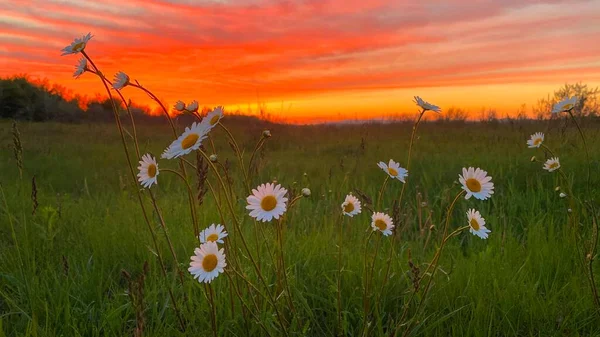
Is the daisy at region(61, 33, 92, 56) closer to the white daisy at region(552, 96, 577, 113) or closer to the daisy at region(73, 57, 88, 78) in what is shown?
the daisy at region(73, 57, 88, 78)

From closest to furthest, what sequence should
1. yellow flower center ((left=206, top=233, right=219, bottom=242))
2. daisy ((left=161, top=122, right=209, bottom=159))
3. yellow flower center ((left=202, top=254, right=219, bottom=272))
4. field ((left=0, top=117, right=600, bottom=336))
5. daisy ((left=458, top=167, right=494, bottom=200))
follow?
daisy ((left=161, top=122, right=209, bottom=159)) → yellow flower center ((left=202, top=254, right=219, bottom=272)) → daisy ((left=458, top=167, right=494, bottom=200)) → yellow flower center ((left=206, top=233, right=219, bottom=242)) → field ((left=0, top=117, right=600, bottom=336))

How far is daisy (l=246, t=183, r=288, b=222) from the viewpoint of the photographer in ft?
4.14

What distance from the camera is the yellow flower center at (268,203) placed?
4.28 feet

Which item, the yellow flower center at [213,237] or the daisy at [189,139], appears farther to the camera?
the yellow flower center at [213,237]

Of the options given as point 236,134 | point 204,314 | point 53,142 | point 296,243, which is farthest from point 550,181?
point 53,142

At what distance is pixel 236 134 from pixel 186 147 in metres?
9.73

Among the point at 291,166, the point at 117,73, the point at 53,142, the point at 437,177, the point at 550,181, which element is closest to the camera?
the point at 117,73

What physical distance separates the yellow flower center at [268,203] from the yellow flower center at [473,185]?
65 cm

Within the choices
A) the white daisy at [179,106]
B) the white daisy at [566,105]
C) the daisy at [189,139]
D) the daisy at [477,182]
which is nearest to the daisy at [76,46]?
the white daisy at [179,106]

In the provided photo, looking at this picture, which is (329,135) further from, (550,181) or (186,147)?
(186,147)

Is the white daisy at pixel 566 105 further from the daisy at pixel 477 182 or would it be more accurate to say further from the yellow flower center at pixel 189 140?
the yellow flower center at pixel 189 140

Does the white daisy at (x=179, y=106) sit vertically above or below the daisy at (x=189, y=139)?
above

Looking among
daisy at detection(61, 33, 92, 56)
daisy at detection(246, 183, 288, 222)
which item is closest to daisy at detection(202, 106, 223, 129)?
daisy at detection(246, 183, 288, 222)

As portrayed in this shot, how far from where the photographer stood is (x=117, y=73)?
1.57m
